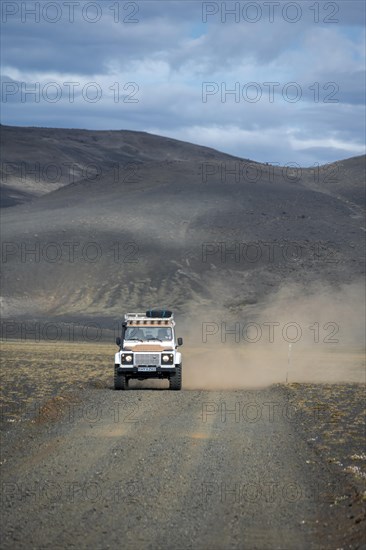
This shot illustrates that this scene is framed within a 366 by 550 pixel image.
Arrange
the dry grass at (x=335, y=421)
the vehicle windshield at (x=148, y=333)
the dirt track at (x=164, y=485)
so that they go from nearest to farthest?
1. the dirt track at (x=164, y=485)
2. the dry grass at (x=335, y=421)
3. the vehicle windshield at (x=148, y=333)

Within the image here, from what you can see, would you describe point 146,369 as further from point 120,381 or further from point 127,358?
point 120,381

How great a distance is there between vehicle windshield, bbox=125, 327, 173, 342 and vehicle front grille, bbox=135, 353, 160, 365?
994 millimetres

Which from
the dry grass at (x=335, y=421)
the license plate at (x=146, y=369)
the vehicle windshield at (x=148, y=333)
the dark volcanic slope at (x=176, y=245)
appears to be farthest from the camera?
the dark volcanic slope at (x=176, y=245)

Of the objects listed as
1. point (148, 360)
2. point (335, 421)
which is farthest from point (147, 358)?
point (335, 421)

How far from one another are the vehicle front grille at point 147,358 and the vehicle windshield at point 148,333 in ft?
3.26

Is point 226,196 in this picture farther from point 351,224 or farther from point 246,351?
point 246,351

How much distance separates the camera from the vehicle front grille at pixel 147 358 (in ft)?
99.5

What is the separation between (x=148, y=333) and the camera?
31391 mm

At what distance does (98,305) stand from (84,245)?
17.4 m

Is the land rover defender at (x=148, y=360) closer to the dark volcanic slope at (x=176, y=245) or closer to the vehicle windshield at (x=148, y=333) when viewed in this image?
the vehicle windshield at (x=148, y=333)

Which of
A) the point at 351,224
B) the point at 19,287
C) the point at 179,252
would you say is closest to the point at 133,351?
the point at 19,287

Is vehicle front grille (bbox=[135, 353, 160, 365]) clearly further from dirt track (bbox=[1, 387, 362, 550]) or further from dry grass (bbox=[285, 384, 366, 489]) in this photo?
dirt track (bbox=[1, 387, 362, 550])

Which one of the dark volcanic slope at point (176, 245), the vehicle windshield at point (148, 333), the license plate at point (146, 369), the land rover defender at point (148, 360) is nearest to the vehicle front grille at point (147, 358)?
the land rover defender at point (148, 360)

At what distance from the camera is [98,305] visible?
91.7 metres
